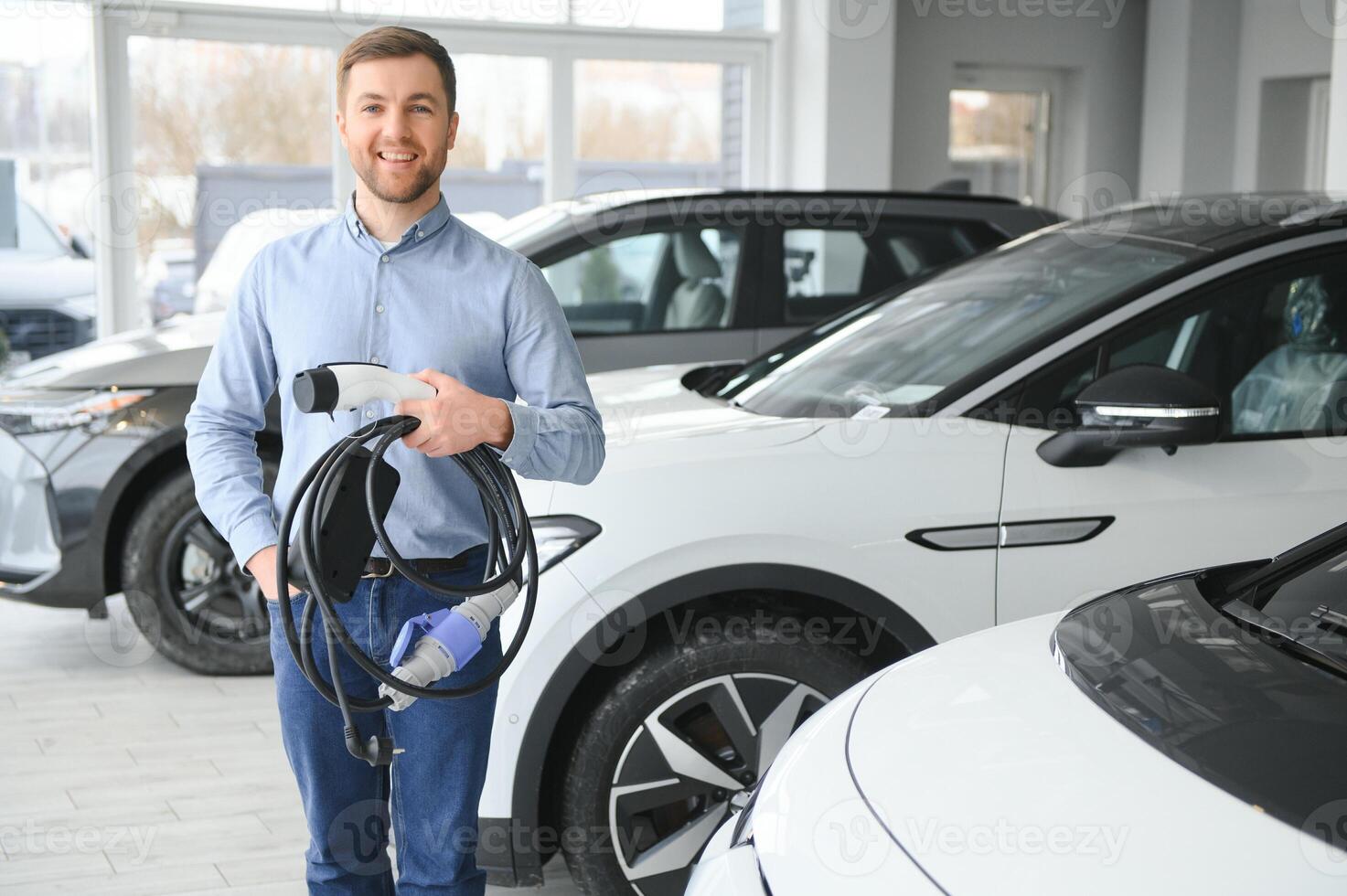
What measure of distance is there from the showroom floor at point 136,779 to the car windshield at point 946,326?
1.30 meters

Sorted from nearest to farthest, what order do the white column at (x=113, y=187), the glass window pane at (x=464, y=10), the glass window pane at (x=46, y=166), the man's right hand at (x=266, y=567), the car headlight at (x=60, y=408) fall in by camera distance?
the man's right hand at (x=266, y=567) → the car headlight at (x=60, y=408) → the glass window pane at (x=46, y=166) → the white column at (x=113, y=187) → the glass window pane at (x=464, y=10)

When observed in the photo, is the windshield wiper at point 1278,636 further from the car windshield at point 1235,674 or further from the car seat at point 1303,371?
the car seat at point 1303,371

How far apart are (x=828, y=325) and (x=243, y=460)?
6.56ft

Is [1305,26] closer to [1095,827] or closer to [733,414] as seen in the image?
[733,414]

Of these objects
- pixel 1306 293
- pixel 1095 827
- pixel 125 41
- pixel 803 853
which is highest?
pixel 125 41

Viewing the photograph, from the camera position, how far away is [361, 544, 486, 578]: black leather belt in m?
2.05

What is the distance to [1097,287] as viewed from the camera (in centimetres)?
312

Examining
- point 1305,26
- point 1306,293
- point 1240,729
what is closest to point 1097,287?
point 1306,293

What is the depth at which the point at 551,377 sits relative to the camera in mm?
2082

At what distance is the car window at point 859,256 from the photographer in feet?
18.1

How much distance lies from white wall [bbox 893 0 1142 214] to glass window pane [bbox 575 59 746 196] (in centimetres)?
128

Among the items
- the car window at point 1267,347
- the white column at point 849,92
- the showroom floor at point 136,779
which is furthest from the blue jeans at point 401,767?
the white column at point 849,92

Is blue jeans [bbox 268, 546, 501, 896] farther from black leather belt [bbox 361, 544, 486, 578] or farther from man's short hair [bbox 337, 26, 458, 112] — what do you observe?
man's short hair [bbox 337, 26, 458, 112]

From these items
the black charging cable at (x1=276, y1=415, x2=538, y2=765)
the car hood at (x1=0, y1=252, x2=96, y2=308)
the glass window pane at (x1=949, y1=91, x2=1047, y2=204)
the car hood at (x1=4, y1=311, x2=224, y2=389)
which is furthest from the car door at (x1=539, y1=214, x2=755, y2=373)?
the glass window pane at (x1=949, y1=91, x2=1047, y2=204)
